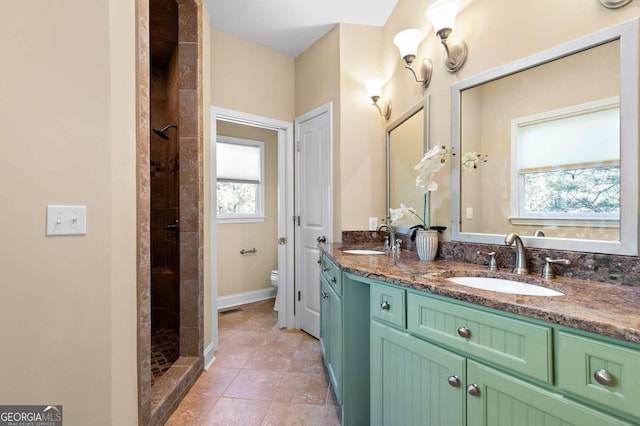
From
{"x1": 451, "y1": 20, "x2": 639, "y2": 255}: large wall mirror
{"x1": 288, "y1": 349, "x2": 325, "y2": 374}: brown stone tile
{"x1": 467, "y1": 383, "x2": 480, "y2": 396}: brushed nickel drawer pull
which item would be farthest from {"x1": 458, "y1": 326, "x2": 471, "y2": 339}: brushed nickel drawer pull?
{"x1": 288, "y1": 349, "x2": 325, "y2": 374}: brown stone tile

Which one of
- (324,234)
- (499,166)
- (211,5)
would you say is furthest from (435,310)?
(211,5)

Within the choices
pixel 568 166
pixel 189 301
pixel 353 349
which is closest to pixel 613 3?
pixel 568 166

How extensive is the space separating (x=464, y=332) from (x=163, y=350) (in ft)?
7.86

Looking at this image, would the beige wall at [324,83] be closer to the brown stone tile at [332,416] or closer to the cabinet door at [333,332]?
the cabinet door at [333,332]

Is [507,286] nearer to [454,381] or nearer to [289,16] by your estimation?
[454,381]

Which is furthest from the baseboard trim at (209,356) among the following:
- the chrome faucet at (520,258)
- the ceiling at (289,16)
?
the ceiling at (289,16)

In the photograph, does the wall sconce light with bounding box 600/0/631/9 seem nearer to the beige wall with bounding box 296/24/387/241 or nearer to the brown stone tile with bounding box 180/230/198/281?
the beige wall with bounding box 296/24/387/241

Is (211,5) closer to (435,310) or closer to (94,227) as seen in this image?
(94,227)

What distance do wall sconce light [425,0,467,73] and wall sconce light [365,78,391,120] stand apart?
2.64 feet

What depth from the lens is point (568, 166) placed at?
1129mm

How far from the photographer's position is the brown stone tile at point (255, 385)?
186 cm

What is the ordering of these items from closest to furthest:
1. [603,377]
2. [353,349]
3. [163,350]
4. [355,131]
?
[603,377]
[353,349]
[163,350]
[355,131]

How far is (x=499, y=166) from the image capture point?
4.56 feet

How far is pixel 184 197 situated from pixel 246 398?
4.69ft
